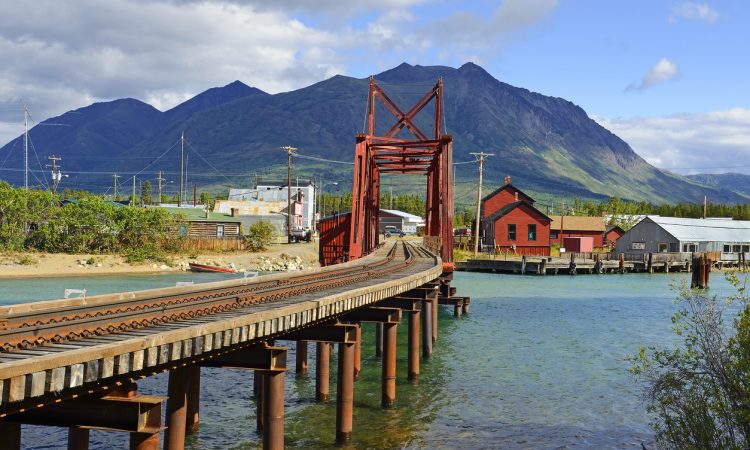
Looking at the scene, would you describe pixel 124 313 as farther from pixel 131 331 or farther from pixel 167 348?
pixel 167 348

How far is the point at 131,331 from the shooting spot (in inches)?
456

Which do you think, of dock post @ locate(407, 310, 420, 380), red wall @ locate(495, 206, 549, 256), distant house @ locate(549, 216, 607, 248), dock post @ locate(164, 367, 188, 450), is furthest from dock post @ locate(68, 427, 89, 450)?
distant house @ locate(549, 216, 607, 248)

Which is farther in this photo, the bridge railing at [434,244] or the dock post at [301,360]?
the bridge railing at [434,244]

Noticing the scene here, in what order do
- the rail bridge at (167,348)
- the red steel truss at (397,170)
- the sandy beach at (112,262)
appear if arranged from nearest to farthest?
the rail bridge at (167,348) < the red steel truss at (397,170) < the sandy beach at (112,262)

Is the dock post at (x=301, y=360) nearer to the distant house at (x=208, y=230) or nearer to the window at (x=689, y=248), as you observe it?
the distant house at (x=208, y=230)

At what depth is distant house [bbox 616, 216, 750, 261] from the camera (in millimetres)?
100125

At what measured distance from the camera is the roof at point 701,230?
10069 centimetres

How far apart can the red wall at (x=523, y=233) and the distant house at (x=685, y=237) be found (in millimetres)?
13629

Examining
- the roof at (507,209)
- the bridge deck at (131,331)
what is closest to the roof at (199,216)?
the roof at (507,209)

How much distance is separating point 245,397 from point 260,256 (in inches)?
2353

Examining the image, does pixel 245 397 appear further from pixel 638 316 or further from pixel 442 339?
pixel 638 316

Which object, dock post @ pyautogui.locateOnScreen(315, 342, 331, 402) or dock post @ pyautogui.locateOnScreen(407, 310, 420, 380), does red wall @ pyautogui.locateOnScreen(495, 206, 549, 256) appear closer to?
dock post @ pyautogui.locateOnScreen(407, 310, 420, 380)

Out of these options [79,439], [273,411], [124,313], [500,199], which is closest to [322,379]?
[273,411]

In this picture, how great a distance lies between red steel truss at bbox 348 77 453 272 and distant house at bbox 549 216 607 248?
60.9 m
